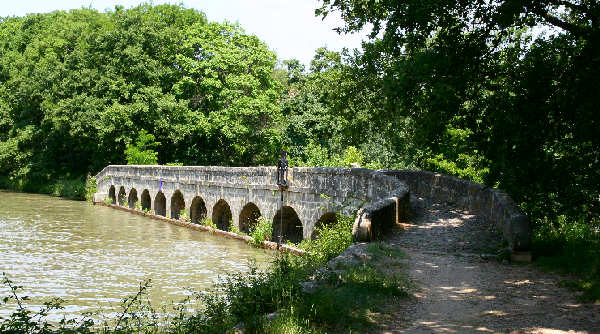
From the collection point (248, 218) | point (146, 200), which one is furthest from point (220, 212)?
point (146, 200)

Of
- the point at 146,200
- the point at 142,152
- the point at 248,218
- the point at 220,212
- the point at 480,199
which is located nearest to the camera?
the point at 480,199

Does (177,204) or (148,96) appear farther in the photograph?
(148,96)

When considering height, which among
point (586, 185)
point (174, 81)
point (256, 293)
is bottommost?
point (256, 293)

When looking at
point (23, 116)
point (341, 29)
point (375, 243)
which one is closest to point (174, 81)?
point (23, 116)

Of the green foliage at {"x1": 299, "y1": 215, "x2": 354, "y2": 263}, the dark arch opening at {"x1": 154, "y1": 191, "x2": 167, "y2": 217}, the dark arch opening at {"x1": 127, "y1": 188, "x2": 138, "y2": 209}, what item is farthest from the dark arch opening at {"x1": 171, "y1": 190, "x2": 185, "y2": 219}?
the green foliage at {"x1": 299, "y1": 215, "x2": 354, "y2": 263}

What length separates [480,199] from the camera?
41.1 ft

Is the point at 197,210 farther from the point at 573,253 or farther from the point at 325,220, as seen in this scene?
the point at 573,253

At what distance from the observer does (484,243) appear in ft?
32.0

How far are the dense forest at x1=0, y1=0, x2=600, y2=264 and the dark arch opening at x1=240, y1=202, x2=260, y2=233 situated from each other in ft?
15.7

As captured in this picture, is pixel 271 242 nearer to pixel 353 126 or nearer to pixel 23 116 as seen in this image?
pixel 353 126

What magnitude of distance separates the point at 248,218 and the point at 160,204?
32.4ft

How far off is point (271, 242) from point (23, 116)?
29.7 meters

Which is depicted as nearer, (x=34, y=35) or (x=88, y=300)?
(x=88, y=300)

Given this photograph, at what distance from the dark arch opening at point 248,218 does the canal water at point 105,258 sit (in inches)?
39.4
